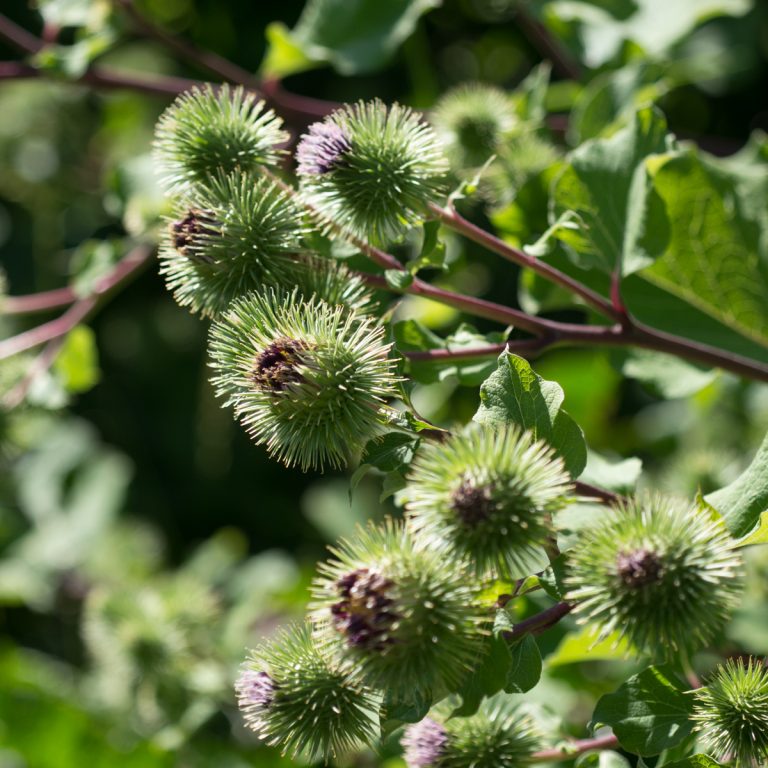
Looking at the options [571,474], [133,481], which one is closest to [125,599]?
[133,481]

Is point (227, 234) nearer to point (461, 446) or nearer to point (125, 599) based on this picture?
point (461, 446)

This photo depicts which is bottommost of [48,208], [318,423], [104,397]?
[104,397]

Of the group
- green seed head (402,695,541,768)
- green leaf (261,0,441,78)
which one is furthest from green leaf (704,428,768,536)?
green leaf (261,0,441,78)

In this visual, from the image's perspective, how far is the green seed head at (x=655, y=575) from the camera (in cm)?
124

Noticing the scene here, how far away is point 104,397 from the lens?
14.7 feet

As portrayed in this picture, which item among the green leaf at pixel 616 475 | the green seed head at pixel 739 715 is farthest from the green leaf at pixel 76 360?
the green seed head at pixel 739 715

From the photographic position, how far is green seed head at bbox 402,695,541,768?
1510 millimetres

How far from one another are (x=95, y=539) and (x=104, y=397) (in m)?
0.91

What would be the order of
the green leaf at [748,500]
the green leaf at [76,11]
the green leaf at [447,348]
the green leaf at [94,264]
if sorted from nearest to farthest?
the green leaf at [748,500]
the green leaf at [447,348]
the green leaf at [94,264]
the green leaf at [76,11]

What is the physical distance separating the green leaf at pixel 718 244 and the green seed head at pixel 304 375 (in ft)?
3.36

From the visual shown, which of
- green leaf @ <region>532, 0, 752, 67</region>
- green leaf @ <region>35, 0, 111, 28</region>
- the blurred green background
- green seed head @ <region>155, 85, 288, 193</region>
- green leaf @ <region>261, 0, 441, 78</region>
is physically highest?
green leaf @ <region>532, 0, 752, 67</region>

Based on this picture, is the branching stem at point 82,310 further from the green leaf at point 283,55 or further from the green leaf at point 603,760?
the green leaf at point 603,760

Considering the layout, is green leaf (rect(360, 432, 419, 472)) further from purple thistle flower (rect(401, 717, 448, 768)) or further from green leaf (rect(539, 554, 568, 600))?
purple thistle flower (rect(401, 717, 448, 768))

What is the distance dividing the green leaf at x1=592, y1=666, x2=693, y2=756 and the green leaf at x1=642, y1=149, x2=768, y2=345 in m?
1.08
